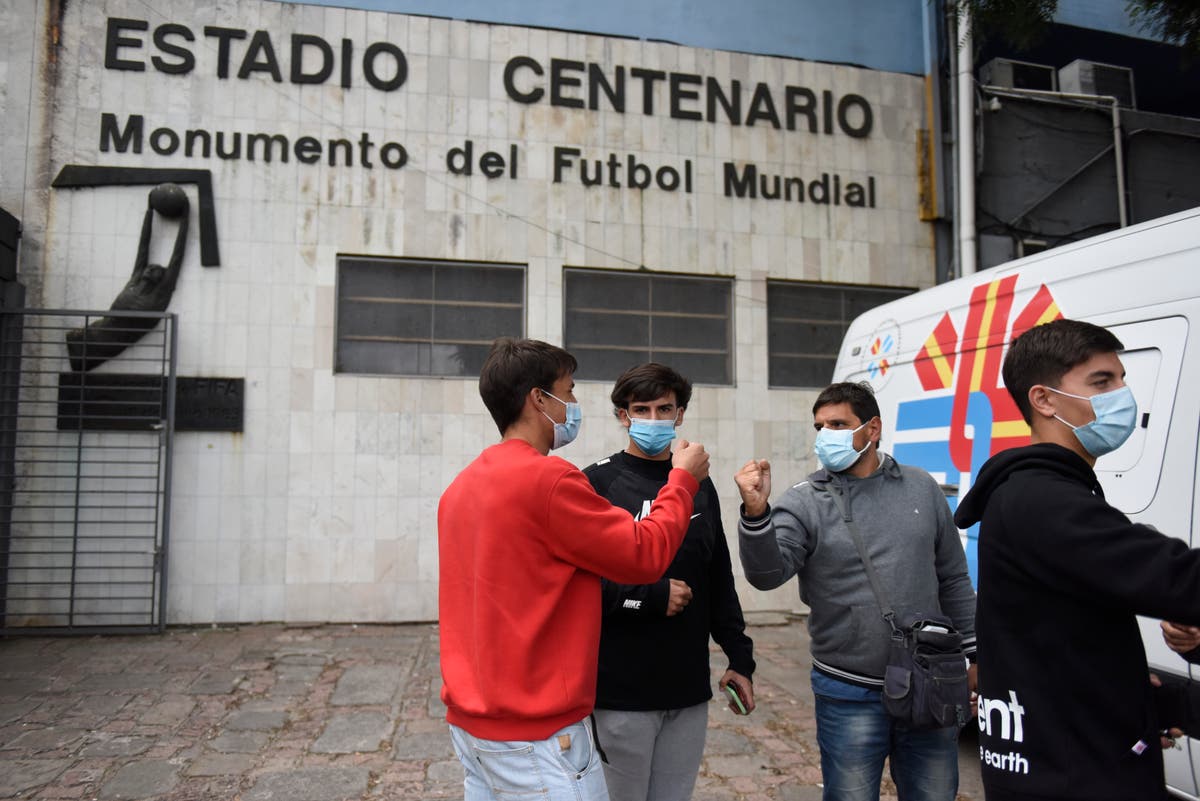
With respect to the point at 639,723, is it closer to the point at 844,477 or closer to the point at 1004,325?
the point at 844,477

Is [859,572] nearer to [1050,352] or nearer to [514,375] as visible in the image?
[1050,352]

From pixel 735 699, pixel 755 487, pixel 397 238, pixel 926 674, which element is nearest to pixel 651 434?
pixel 755 487

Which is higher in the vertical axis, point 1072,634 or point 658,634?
point 1072,634

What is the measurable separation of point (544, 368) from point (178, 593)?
22.8ft

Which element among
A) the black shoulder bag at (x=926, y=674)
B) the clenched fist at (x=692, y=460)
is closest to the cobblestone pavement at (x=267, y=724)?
the black shoulder bag at (x=926, y=674)

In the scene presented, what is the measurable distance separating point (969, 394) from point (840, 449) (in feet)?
6.72

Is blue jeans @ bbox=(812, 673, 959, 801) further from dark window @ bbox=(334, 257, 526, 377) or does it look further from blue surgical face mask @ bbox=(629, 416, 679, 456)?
dark window @ bbox=(334, 257, 526, 377)

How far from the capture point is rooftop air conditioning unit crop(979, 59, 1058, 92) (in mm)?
9594

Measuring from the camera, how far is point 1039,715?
69.9 inches

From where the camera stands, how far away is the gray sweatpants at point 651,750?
2.58 metres

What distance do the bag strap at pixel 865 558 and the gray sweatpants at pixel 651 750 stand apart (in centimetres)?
64

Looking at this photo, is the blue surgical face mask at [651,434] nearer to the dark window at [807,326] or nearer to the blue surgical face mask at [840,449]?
the blue surgical face mask at [840,449]

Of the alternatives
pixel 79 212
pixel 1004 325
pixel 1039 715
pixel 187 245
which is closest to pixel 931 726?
pixel 1039 715

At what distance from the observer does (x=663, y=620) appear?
106 inches
